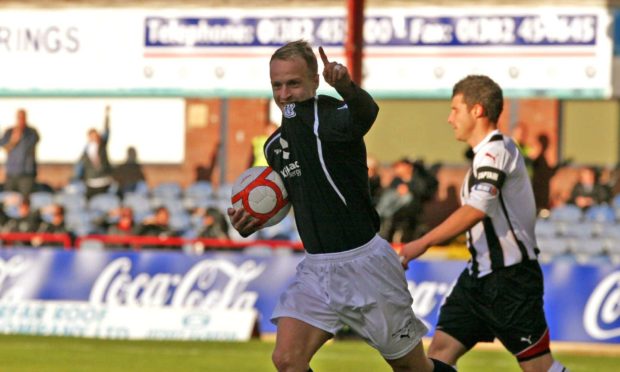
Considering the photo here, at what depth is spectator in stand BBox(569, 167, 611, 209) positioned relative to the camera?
63.6 feet

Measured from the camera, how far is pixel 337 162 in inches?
272

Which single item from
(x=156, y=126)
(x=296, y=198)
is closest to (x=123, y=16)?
(x=156, y=126)

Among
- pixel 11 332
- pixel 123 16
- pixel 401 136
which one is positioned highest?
pixel 123 16

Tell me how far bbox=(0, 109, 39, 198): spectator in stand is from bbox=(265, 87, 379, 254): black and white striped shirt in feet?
48.0

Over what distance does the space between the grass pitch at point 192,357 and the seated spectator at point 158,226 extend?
274 cm

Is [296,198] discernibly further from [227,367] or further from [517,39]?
[517,39]

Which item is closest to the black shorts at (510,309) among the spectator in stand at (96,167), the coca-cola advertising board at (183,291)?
the coca-cola advertising board at (183,291)

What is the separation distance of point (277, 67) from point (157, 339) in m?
9.68

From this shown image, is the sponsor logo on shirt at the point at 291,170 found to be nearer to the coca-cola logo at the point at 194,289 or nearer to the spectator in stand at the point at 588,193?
the coca-cola logo at the point at 194,289

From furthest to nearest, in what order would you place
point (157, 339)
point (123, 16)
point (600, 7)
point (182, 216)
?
1. point (123, 16)
2. point (600, 7)
3. point (182, 216)
4. point (157, 339)

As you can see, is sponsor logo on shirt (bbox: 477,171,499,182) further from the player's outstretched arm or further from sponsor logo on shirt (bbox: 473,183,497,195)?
the player's outstretched arm

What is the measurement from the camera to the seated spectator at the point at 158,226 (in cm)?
1845

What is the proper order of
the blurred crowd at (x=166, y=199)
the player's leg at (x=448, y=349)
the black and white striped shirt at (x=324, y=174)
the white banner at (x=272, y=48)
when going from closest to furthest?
1. the black and white striped shirt at (x=324, y=174)
2. the player's leg at (x=448, y=349)
3. the blurred crowd at (x=166, y=199)
4. the white banner at (x=272, y=48)

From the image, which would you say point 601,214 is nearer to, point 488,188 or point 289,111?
point 488,188
